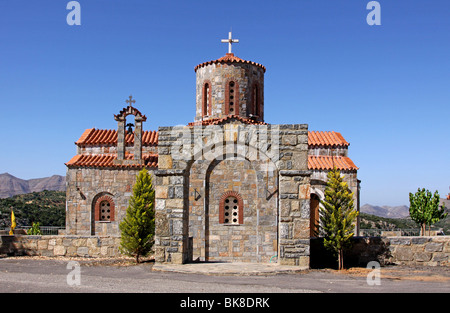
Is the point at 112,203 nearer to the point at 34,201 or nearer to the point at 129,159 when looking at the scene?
the point at 129,159

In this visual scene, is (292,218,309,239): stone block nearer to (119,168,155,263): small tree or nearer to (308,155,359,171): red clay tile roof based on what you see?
(119,168,155,263): small tree

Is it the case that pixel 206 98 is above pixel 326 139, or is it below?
above

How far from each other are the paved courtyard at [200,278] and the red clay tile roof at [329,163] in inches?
364

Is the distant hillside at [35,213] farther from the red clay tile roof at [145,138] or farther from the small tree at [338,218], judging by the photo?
the small tree at [338,218]

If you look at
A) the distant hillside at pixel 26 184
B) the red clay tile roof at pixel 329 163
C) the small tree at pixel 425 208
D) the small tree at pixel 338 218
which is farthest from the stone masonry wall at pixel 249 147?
the distant hillside at pixel 26 184

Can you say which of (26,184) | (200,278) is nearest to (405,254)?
(200,278)

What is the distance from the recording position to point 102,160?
22547 mm

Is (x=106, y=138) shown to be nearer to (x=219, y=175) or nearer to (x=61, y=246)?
(x=219, y=175)

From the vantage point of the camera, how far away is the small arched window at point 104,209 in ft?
72.1

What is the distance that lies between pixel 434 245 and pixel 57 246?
35.8ft

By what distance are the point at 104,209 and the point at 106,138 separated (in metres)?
3.77

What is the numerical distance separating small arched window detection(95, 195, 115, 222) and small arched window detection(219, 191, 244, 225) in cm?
692

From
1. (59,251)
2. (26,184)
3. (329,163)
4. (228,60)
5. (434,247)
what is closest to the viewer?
(434,247)
